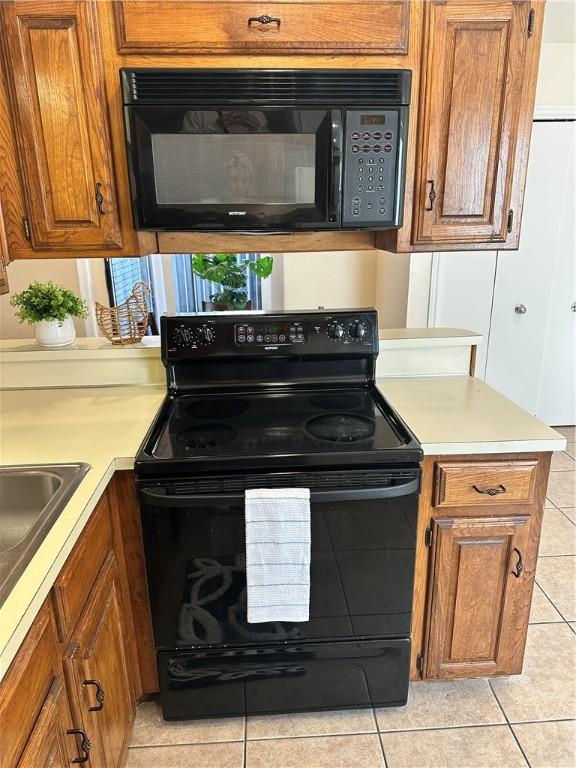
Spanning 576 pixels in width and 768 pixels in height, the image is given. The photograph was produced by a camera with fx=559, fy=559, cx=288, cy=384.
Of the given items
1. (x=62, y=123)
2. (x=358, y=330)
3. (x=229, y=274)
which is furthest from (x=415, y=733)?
(x=229, y=274)

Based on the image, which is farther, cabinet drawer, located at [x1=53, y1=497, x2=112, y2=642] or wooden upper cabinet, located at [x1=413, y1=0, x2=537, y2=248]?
wooden upper cabinet, located at [x1=413, y1=0, x2=537, y2=248]

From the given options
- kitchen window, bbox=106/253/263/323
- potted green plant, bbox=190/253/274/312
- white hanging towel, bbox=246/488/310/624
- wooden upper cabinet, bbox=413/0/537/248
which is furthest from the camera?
kitchen window, bbox=106/253/263/323

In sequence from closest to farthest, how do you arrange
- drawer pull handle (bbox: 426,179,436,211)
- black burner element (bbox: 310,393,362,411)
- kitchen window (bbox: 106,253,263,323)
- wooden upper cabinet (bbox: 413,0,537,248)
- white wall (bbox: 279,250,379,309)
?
wooden upper cabinet (bbox: 413,0,537,248)
drawer pull handle (bbox: 426,179,436,211)
black burner element (bbox: 310,393,362,411)
white wall (bbox: 279,250,379,309)
kitchen window (bbox: 106,253,263,323)

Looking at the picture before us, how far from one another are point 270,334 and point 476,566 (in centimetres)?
96

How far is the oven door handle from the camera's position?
1.46 m

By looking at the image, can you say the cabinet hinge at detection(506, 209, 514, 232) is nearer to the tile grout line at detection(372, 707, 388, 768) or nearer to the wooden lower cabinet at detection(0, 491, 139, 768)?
the wooden lower cabinet at detection(0, 491, 139, 768)

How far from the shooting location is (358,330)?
1.89 metres

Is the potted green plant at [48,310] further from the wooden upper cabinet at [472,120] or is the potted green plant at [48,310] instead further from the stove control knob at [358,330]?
the wooden upper cabinet at [472,120]

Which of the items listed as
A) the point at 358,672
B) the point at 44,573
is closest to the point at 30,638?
the point at 44,573

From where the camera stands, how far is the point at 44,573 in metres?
1.00

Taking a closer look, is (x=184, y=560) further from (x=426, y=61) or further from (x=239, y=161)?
(x=426, y=61)

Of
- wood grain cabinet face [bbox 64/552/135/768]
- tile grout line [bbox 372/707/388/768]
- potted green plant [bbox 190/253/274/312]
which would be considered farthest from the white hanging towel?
potted green plant [bbox 190/253/274/312]

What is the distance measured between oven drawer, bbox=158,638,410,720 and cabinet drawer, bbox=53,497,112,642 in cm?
45

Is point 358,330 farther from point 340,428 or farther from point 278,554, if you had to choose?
point 278,554
